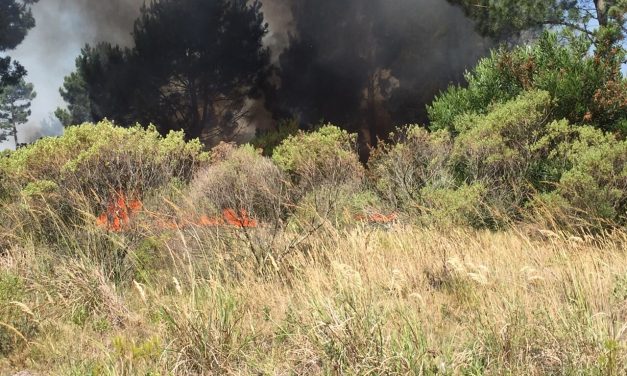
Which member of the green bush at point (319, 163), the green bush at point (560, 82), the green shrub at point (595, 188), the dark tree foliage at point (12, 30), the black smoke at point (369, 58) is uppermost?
the dark tree foliage at point (12, 30)

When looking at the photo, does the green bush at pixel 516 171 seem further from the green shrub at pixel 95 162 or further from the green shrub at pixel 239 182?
the green shrub at pixel 95 162

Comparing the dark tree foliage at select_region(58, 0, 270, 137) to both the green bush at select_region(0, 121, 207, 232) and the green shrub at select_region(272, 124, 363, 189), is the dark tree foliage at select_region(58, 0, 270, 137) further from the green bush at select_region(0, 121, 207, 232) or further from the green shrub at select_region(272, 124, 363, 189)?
the green bush at select_region(0, 121, 207, 232)

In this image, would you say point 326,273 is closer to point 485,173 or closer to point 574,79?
point 485,173

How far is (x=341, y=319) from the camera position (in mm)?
3211

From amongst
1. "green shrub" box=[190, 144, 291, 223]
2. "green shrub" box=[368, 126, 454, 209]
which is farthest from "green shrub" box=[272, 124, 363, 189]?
"green shrub" box=[368, 126, 454, 209]

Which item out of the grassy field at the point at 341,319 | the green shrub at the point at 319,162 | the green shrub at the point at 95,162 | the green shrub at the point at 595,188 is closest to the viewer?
the grassy field at the point at 341,319

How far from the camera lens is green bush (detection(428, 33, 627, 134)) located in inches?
369

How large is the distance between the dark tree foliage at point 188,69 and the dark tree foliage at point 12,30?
15.4 ft

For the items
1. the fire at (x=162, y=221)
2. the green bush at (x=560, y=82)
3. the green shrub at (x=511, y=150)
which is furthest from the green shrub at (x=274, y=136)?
the fire at (x=162, y=221)

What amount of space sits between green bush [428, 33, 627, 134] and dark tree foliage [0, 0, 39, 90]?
23510 millimetres

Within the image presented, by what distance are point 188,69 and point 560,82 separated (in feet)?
62.1

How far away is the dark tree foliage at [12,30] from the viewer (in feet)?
85.8

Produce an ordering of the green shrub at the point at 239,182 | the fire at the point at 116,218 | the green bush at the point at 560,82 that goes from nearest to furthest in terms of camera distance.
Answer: the fire at the point at 116,218 < the green bush at the point at 560,82 < the green shrub at the point at 239,182

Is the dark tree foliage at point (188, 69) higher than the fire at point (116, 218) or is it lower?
higher
